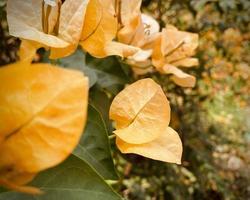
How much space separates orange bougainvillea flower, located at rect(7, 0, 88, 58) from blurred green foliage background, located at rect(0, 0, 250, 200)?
0.43 metres

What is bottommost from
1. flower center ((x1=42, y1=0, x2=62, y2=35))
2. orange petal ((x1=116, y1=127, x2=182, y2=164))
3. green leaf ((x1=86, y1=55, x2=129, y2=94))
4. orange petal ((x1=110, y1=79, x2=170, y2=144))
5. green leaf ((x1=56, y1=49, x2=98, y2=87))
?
green leaf ((x1=86, y1=55, x2=129, y2=94))

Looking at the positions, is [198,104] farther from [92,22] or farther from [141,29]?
[92,22]

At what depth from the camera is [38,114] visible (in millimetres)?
274

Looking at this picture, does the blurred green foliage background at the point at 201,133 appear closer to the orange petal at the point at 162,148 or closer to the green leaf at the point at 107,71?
the green leaf at the point at 107,71

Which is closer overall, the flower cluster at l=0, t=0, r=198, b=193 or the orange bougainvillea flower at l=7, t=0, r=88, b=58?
the flower cluster at l=0, t=0, r=198, b=193

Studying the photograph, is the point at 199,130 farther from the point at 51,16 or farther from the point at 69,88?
the point at 69,88

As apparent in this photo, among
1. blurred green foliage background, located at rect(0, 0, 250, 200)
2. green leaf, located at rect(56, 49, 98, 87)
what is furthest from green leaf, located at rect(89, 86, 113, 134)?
blurred green foliage background, located at rect(0, 0, 250, 200)

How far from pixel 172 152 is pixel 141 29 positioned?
0.26 metres

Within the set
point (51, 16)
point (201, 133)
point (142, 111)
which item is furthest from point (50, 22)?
point (201, 133)

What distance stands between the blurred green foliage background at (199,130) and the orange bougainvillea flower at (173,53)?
1.00 ft

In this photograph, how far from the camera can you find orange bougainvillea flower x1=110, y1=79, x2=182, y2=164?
44cm

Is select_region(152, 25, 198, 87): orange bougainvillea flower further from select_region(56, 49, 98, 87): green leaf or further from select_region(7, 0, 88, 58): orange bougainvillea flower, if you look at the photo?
select_region(7, 0, 88, 58): orange bougainvillea flower

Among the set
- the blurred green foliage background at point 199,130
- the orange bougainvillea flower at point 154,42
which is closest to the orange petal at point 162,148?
the orange bougainvillea flower at point 154,42

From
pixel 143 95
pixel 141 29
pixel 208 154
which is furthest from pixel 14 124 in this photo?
pixel 208 154
